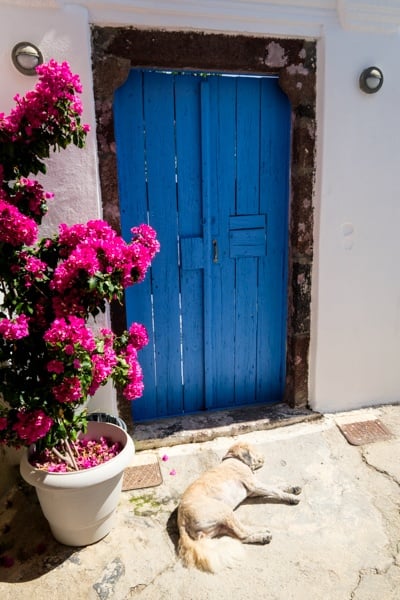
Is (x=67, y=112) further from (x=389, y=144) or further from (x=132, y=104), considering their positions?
(x=389, y=144)

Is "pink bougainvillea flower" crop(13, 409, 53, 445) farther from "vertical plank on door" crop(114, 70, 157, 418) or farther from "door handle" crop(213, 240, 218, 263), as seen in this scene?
"door handle" crop(213, 240, 218, 263)

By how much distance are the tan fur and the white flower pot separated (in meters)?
0.40

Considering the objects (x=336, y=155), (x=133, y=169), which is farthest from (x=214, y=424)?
(x=336, y=155)

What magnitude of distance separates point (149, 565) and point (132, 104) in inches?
106

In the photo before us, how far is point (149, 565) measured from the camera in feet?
7.85

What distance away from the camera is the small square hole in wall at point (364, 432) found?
3408mm

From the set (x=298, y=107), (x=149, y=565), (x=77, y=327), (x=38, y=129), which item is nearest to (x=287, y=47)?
(x=298, y=107)

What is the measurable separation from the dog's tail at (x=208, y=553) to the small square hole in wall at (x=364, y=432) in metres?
1.33

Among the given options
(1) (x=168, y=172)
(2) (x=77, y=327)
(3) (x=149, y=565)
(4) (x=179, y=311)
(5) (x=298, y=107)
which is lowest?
(3) (x=149, y=565)

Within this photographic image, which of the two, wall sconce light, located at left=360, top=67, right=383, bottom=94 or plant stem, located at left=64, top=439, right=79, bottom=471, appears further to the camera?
wall sconce light, located at left=360, top=67, right=383, bottom=94

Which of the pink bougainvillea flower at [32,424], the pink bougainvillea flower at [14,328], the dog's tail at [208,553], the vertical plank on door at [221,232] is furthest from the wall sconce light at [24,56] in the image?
the dog's tail at [208,553]

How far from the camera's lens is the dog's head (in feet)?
9.54

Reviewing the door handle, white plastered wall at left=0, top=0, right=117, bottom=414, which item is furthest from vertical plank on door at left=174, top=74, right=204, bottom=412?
white plastered wall at left=0, top=0, right=117, bottom=414

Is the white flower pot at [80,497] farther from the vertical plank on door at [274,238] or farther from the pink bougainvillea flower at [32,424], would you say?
the vertical plank on door at [274,238]
